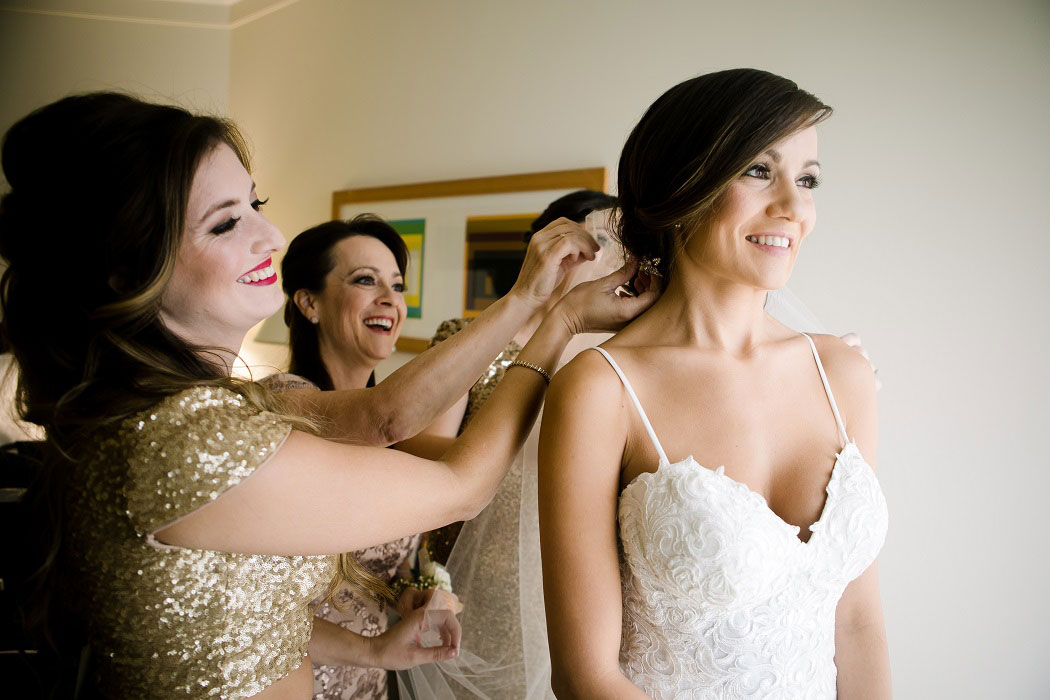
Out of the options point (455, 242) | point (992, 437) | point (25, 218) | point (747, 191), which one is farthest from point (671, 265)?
point (455, 242)

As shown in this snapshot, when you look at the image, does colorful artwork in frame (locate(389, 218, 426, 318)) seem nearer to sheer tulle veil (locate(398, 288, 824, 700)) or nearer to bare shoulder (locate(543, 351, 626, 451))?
sheer tulle veil (locate(398, 288, 824, 700))

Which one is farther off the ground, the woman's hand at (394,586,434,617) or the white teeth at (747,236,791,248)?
the white teeth at (747,236,791,248)

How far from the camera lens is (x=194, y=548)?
3.18 ft

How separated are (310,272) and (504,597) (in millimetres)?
1221

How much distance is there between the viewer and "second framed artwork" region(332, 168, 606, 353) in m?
3.23

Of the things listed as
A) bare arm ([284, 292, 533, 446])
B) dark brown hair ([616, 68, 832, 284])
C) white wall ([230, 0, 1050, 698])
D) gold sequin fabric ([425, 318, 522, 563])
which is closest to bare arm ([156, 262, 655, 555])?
bare arm ([284, 292, 533, 446])

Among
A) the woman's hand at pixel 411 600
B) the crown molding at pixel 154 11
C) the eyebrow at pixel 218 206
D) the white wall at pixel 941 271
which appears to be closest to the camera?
the eyebrow at pixel 218 206

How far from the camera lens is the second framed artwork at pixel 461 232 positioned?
3.23 meters

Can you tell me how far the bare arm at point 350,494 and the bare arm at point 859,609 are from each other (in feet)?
2.02

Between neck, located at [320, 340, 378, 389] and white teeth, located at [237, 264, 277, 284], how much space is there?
1112 millimetres

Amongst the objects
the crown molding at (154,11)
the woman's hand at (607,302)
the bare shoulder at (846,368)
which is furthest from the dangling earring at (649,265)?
the crown molding at (154,11)

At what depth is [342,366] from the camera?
232 centimetres

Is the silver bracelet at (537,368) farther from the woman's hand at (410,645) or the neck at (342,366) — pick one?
the neck at (342,366)

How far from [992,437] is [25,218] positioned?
2363mm
